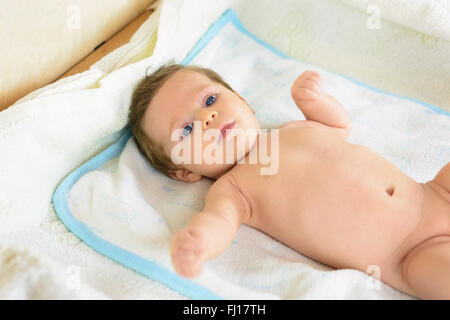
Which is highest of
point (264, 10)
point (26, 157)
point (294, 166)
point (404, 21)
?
point (404, 21)

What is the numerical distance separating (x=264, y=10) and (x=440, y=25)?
0.62 meters

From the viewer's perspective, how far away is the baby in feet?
3.18

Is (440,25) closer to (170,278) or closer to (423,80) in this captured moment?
(423,80)

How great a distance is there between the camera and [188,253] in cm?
87

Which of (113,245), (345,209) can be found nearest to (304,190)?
(345,209)

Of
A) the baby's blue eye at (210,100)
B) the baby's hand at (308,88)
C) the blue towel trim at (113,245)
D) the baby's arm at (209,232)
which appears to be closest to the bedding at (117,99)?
the blue towel trim at (113,245)

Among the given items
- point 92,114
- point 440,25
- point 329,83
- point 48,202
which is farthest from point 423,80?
point 48,202

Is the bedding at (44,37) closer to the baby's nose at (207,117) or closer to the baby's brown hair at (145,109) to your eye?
the baby's brown hair at (145,109)

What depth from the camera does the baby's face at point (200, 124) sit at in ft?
3.70

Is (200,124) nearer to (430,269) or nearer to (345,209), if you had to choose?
(345,209)

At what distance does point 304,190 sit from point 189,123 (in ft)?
1.10

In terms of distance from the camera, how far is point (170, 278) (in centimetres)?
97

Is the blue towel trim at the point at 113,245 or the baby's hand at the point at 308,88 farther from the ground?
the baby's hand at the point at 308,88

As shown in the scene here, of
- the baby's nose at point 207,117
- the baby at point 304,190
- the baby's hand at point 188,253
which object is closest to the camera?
the baby's hand at point 188,253
